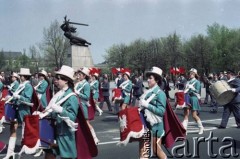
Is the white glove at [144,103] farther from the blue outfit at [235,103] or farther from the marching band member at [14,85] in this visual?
the blue outfit at [235,103]

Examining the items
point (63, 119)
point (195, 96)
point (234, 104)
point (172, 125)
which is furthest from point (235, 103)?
point (63, 119)

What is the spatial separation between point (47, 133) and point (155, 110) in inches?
68.4

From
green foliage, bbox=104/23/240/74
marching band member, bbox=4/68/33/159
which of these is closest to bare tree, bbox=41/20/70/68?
green foliage, bbox=104/23/240/74

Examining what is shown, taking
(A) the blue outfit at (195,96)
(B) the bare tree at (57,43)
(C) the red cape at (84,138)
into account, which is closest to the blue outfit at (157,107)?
(C) the red cape at (84,138)

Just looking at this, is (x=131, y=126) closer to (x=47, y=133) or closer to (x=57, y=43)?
(x=47, y=133)

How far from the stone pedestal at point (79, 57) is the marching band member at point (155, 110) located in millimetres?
19046

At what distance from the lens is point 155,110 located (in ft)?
20.4

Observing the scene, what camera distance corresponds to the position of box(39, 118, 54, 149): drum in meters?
5.47

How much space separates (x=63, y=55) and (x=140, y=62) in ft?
64.7

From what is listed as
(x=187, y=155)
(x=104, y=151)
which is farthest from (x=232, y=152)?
(x=104, y=151)

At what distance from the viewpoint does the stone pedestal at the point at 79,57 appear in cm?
2527

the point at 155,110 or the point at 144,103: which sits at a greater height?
the point at 144,103

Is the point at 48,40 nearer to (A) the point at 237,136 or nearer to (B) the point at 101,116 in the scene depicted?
(B) the point at 101,116

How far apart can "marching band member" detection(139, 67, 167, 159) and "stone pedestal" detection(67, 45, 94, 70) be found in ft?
62.5
